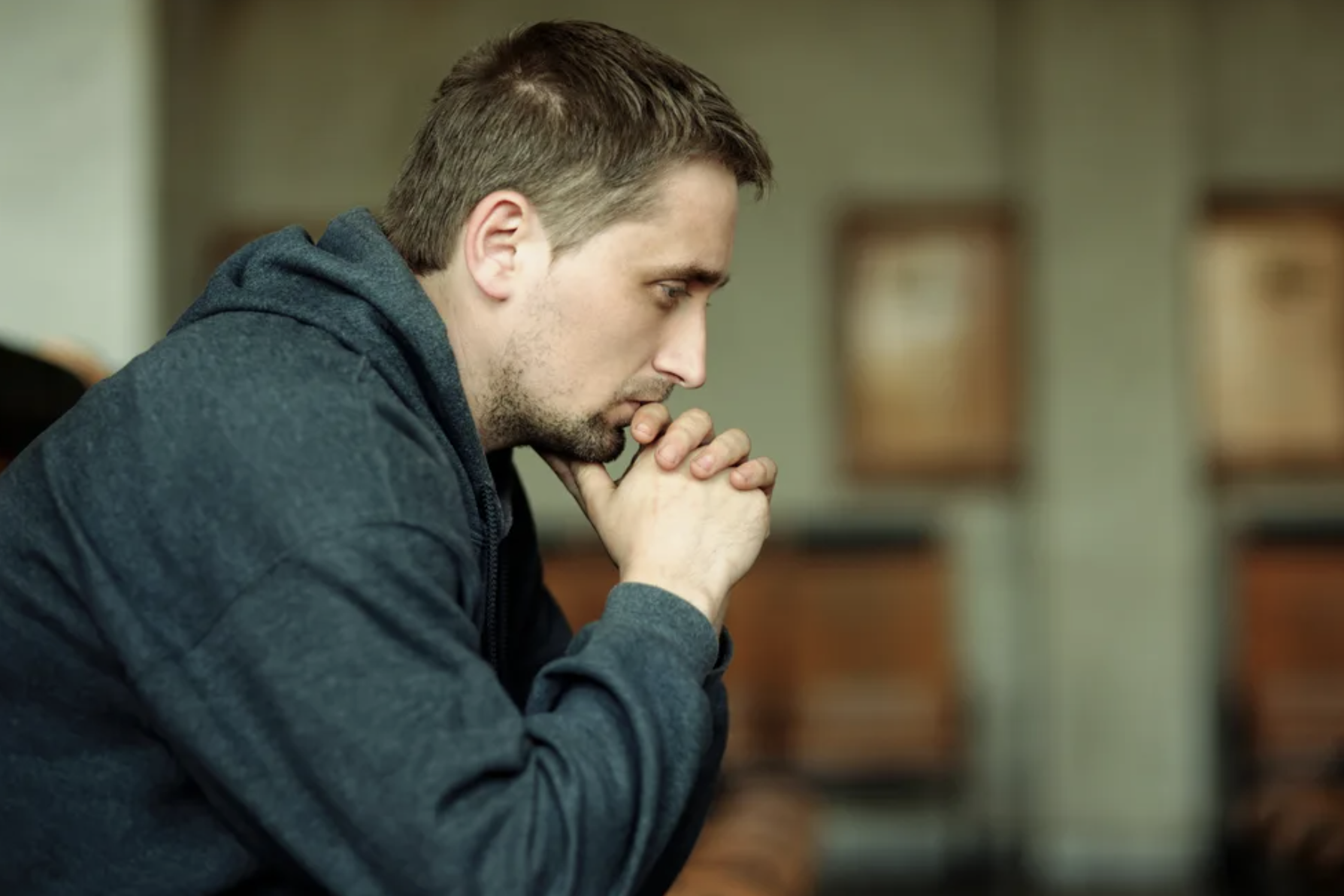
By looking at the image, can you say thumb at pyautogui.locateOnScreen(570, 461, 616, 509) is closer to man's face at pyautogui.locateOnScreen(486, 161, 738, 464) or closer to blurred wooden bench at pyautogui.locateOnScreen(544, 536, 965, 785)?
man's face at pyautogui.locateOnScreen(486, 161, 738, 464)

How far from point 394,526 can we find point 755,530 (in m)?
0.39

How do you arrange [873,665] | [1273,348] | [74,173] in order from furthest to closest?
[1273,348] < [873,665] < [74,173]

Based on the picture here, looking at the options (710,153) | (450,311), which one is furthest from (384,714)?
(710,153)

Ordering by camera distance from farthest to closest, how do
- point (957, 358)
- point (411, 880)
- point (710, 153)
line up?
point (957, 358)
point (710, 153)
point (411, 880)

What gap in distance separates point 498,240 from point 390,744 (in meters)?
0.56

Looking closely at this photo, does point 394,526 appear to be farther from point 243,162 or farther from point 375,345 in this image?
point 243,162

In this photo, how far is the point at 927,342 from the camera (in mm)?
6512

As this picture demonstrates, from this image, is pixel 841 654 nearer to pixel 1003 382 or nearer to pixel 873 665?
pixel 873 665

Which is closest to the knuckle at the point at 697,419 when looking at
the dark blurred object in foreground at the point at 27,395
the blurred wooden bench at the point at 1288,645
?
the dark blurred object in foreground at the point at 27,395

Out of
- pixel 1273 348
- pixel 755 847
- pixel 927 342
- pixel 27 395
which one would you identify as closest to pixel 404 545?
pixel 27 395

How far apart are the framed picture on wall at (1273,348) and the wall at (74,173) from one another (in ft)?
14.6

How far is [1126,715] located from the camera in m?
6.21

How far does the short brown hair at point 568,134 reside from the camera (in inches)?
55.9

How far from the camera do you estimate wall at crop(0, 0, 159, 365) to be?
130 inches
